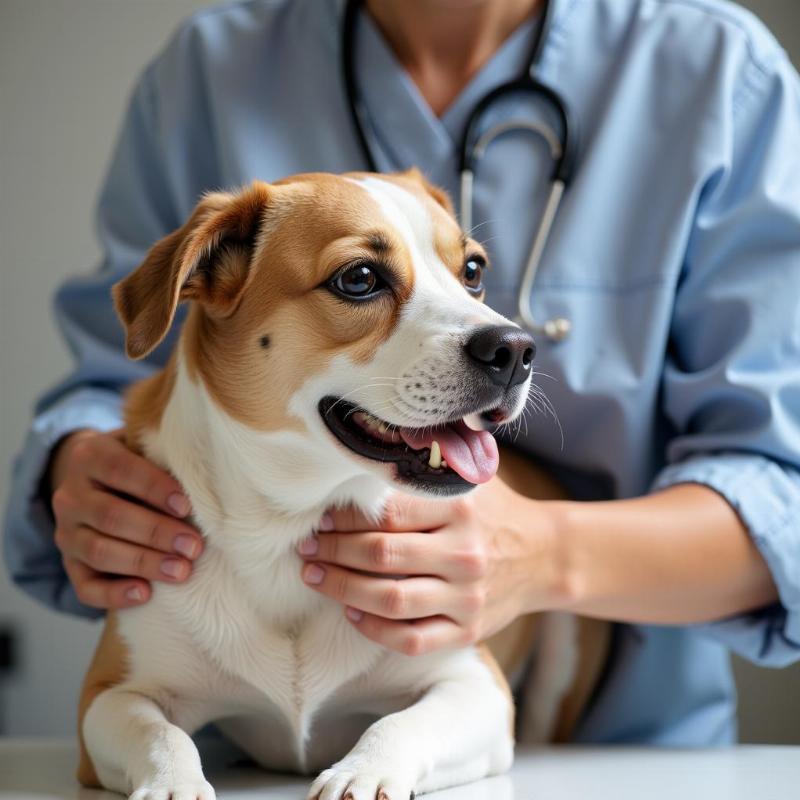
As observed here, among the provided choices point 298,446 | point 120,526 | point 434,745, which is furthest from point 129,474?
point 434,745

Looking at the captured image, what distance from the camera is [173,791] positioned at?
0.94m

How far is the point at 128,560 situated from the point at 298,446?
9.4 inches

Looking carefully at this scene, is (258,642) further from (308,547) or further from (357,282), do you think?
(357,282)

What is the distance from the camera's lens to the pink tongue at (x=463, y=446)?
1.05 meters

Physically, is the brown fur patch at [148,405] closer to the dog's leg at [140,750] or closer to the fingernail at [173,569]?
the fingernail at [173,569]

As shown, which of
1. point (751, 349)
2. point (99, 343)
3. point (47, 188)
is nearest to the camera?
point (751, 349)

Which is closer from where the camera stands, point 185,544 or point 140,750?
point 140,750

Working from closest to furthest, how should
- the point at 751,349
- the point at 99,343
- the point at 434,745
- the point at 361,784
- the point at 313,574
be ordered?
1. the point at 361,784
2. the point at 434,745
3. the point at 313,574
4. the point at 751,349
5. the point at 99,343

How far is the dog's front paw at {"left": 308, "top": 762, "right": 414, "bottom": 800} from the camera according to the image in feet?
3.05

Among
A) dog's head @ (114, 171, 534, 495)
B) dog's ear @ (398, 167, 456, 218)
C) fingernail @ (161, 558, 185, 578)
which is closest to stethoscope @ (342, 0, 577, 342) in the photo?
dog's ear @ (398, 167, 456, 218)

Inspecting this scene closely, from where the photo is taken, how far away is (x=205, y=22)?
5.42 ft

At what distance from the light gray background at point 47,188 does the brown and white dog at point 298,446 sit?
134cm

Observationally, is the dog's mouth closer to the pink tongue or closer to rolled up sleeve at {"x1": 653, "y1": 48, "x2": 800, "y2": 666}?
the pink tongue

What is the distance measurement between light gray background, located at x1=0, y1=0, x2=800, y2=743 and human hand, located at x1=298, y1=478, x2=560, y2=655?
151 cm
